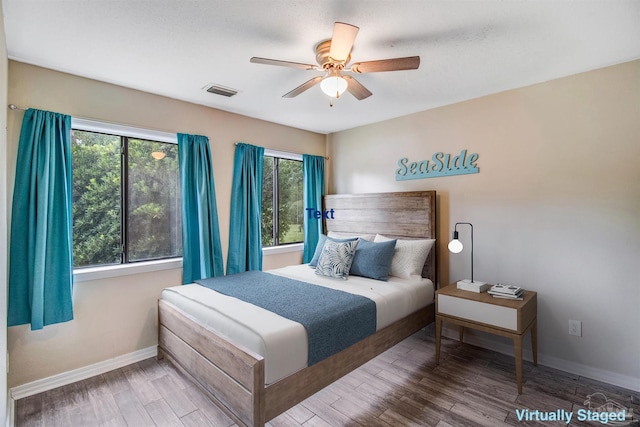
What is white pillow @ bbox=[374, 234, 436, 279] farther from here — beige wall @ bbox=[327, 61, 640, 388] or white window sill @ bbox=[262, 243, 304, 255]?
white window sill @ bbox=[262, 243, 304, 255]

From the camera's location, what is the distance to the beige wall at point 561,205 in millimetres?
2488

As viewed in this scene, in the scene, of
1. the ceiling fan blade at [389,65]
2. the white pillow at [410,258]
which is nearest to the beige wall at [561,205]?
the white pillow at [410,258]

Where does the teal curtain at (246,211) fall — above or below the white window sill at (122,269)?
above

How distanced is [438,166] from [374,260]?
129 cm

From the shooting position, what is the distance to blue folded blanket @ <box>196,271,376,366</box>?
2.10 m

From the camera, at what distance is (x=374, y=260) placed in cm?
328

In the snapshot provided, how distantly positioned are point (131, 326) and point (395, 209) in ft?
9.83

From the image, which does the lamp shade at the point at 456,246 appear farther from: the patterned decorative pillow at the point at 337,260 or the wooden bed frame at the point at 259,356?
the patterned decorative pillow at the point at 337,260

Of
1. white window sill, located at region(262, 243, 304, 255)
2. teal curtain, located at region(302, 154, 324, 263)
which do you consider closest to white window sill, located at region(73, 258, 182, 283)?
white window sill, located at region(262, 243, 304, 255)

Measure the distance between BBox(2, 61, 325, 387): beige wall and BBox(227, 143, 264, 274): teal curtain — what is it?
9 centimetres

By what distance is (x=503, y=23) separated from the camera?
193cm

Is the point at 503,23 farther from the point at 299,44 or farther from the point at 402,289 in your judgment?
the point at 402,289

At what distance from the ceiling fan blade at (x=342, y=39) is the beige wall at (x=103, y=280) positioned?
2.03 metres

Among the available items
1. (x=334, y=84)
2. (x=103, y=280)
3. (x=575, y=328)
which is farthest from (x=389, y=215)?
(x=103, y=280)
